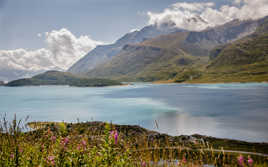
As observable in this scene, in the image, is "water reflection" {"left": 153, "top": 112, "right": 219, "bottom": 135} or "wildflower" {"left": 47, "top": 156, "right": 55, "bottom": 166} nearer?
"wildflower" {"left": 47, "top": 156, "right": 55, "bottom": 166}

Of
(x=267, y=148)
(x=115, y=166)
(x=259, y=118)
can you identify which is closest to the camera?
(x=115, y=166)

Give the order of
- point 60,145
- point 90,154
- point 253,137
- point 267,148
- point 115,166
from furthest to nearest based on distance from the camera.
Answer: point 253,137, point 267,148, point 90,154, point 60,145, point 115,166

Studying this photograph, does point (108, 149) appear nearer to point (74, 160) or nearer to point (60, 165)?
point (74, 160)

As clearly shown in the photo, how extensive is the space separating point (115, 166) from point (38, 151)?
7.90ft

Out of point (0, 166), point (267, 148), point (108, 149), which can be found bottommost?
point (267, 148)

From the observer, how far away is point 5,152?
5.39 metres

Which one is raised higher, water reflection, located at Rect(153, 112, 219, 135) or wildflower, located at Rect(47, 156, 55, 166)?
wildflower, located at Rect(47, 156, 55, 166)

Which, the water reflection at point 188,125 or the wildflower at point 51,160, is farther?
the water reflection at point 188,125

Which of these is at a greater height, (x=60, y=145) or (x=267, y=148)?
(x=60, y=145)

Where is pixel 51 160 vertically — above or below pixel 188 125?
above

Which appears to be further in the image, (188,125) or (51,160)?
(188,125)

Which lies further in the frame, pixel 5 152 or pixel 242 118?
pixel 242 118

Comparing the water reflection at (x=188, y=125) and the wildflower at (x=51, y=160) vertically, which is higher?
the wildflower at (x=51, y=160)

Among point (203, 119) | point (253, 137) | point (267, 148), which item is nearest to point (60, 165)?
point (267, 148)
